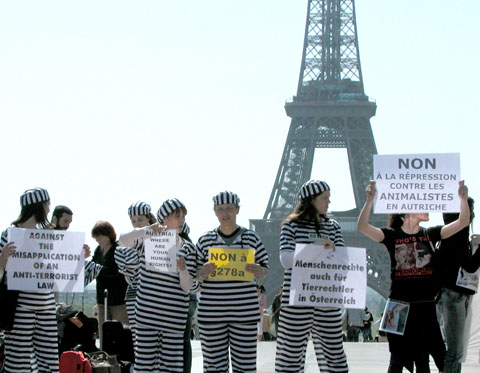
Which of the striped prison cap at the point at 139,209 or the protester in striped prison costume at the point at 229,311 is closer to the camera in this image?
the protester in striped prison costume at the point at 229,311

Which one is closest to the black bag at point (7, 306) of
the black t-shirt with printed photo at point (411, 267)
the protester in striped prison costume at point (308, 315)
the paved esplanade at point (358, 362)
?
the protester in striped prison costume at point (308, 315)

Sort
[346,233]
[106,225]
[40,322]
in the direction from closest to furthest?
[40,322]
[106,225]
[346,233]

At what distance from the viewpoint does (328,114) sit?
64.5 m

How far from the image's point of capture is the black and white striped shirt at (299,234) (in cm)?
778

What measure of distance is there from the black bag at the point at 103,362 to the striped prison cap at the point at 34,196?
5.56 feet

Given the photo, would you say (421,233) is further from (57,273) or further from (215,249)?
(57,273)

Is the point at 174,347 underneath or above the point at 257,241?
underneath

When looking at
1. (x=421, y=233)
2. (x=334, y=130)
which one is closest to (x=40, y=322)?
(x=421, y=233)

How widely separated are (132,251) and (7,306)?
127 centimetres

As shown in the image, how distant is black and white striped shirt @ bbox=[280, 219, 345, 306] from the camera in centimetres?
778

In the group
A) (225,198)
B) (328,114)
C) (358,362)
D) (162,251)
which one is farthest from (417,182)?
(328,114)

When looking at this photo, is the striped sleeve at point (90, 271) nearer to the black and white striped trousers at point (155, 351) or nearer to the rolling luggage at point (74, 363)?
the rolling luggage at point (74, 363)

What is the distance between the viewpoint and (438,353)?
7.94 m

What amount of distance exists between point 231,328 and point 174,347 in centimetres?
62
